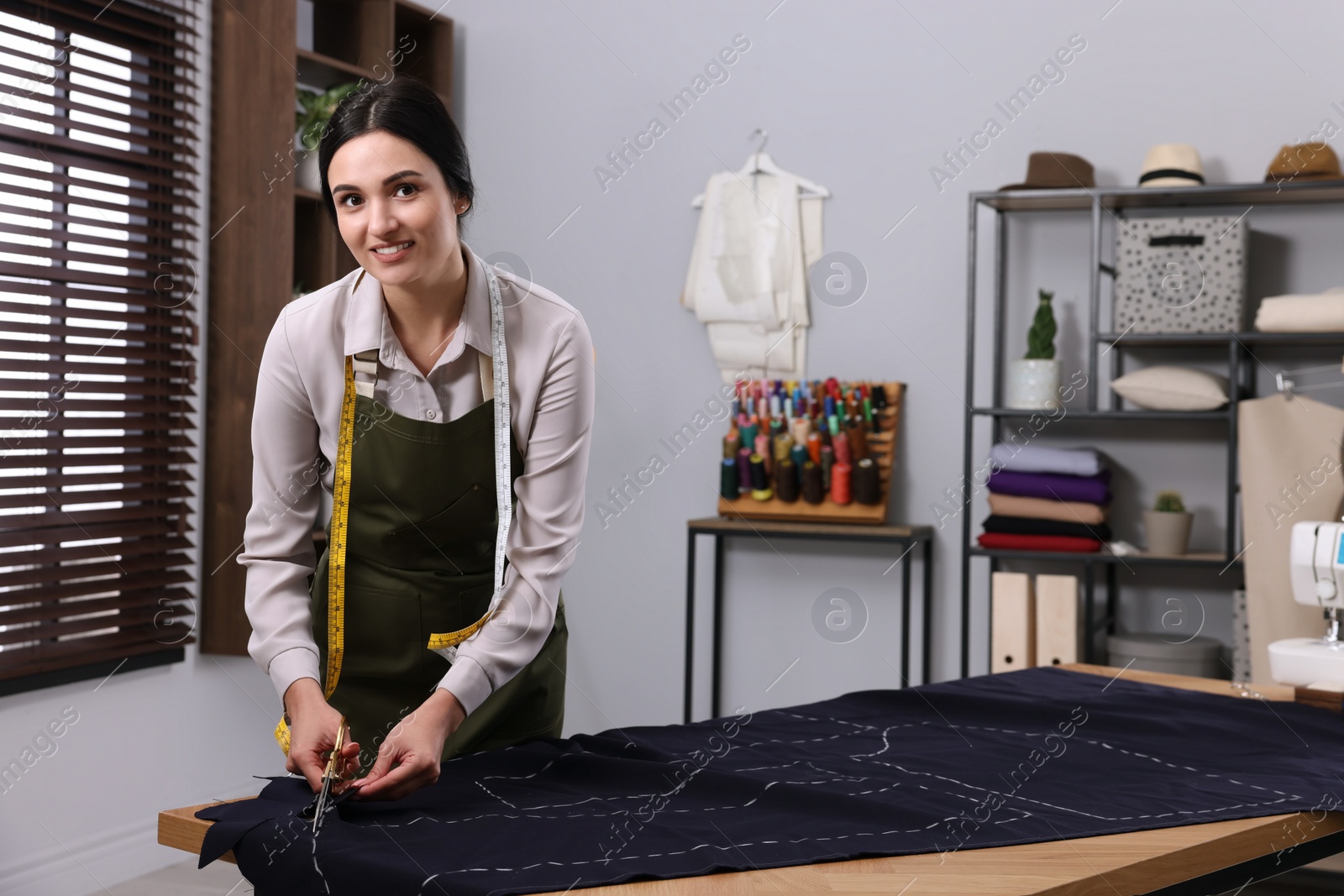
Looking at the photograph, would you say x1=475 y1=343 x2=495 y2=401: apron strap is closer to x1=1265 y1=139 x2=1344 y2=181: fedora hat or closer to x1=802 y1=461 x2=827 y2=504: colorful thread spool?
x1=802 y1=461 x2=827 y2=504: colorful thread spool

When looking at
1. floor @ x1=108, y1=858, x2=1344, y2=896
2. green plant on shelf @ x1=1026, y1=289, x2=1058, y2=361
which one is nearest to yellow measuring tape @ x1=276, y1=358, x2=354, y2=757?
floor @ x1=108, y1=858, x2=1344, y2=896

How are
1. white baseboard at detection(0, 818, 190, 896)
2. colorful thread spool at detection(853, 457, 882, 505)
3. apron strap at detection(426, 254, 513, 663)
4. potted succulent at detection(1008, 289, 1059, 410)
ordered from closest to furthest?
apron strap at detection(426, 254, 513, 663) < white baseboard at detection(0, 818, 190, 896) < potted succulent at detection(1008, 289, 1059, 410) < colorful thread spool at detection(853, 457, 882, 505)

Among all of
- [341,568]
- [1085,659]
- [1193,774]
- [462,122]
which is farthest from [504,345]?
[462,122]

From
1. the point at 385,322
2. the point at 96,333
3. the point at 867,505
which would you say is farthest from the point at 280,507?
the point at 867,505

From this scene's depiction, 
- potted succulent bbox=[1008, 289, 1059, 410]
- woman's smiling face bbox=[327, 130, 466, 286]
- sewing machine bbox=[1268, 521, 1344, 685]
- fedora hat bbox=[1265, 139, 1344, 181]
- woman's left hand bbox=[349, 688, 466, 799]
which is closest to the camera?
woman's left hand bbox=[349, 688, 466, 799]

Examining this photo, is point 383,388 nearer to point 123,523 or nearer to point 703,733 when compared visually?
point 703,733

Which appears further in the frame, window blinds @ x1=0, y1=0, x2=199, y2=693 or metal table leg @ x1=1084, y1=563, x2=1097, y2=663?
metal table leg @ x1=1084, y1=563, x2=1097, y2=663

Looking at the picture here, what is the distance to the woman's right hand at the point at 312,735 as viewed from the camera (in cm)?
138

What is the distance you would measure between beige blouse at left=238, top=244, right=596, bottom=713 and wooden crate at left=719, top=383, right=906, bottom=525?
89.6 inches

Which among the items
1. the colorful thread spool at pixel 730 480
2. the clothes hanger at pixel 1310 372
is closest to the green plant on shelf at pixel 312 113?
the colorful thread spool at pixel 730 480

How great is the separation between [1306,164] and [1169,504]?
38.2 inches

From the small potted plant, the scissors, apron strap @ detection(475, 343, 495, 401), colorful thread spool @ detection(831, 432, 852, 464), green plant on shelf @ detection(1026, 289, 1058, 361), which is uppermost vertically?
green plant on shelf @ detection(1026, 289, 1058, 361)

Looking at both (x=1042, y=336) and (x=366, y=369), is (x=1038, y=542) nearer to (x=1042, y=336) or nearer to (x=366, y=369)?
(x=1042, y=336)

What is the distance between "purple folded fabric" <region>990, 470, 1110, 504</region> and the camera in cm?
352
